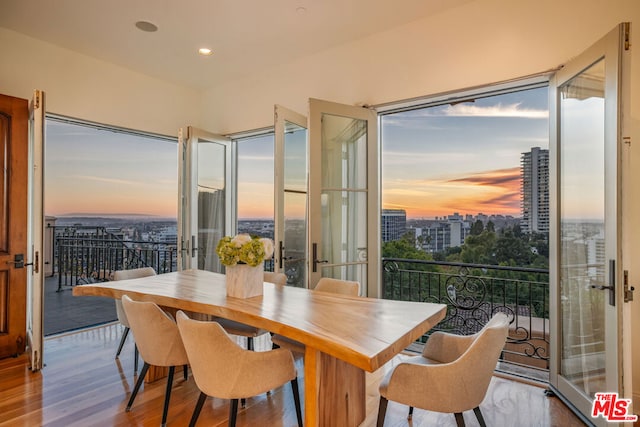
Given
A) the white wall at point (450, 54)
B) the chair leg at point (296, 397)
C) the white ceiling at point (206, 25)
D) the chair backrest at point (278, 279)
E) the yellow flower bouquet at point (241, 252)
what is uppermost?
the white ceiling at point (206, 25)

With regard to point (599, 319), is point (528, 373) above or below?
below

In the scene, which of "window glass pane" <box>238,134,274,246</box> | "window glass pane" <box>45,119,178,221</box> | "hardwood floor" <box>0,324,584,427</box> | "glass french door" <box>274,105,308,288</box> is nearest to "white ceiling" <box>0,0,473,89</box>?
"glass french door" <box>274,105,308,288</box>

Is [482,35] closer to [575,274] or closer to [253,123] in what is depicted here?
[575,274]

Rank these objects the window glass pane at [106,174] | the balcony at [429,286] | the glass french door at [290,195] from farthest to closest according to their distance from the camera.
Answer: the window glass pane at [106,174] → the balcony at [429,286] → the glass french door at [290,195]

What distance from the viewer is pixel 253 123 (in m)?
4.54

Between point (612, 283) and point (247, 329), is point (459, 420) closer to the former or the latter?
point (612, 283)

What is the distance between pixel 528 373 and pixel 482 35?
2.76 metres

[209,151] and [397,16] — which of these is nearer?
[397,16]

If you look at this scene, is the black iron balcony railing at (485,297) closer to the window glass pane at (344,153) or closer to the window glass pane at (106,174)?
the window glass pane at (344,153)

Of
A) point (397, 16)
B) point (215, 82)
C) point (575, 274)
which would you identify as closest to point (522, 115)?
point (397, 16)

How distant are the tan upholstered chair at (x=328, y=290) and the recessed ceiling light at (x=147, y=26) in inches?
109

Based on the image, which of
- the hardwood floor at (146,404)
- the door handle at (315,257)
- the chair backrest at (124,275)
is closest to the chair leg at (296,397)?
the hardwood floor at (146,404)

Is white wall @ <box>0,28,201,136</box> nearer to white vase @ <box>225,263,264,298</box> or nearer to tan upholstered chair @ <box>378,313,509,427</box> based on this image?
white vase @ <box>225,263,264,298</box>

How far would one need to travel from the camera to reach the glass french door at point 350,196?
11.3 feet
